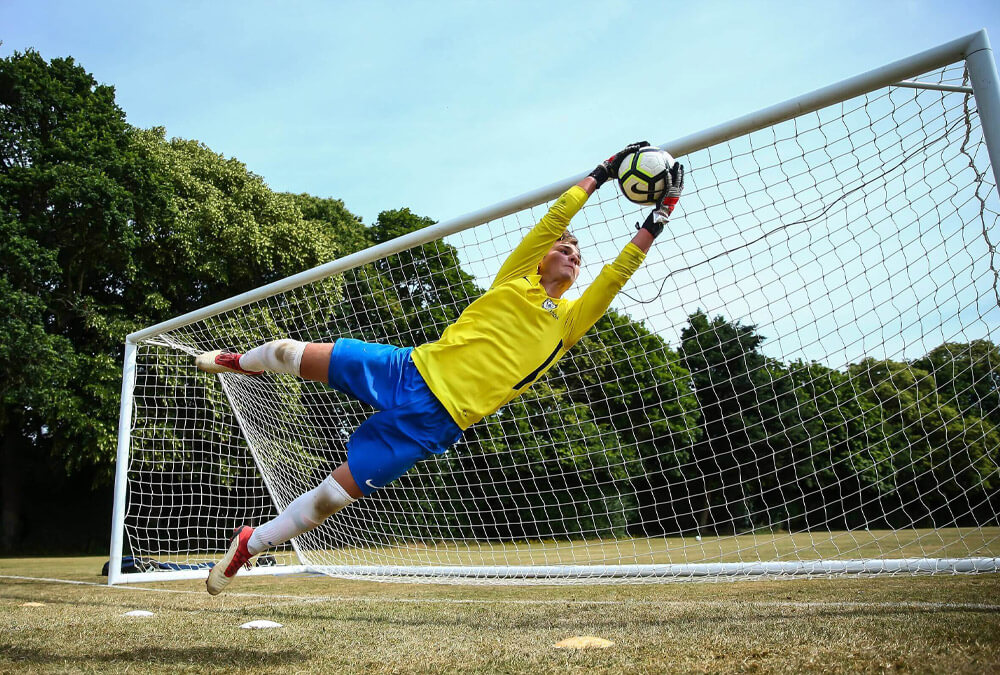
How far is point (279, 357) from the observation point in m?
3.51

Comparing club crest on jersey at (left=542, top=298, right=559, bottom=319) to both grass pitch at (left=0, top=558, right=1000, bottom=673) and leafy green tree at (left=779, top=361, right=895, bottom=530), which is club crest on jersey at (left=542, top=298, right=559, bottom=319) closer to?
grass pitch at (left=0, top=558, right=1000, bottom=673)

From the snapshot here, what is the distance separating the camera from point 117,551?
7.36m

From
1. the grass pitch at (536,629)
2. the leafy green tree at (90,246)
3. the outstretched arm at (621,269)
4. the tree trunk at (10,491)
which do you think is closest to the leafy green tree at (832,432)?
the grass pitch at (536,629)

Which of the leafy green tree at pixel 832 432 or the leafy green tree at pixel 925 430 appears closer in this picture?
the leafy green tree at pixel 925 430

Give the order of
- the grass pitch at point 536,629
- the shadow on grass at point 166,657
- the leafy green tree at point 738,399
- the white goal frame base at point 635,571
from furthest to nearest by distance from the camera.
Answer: the leafy green tree at point 738,399 < the white goal frame base at point 635,571 < the shadow on grass at point 166,657 < the grass pitch at point 536,629

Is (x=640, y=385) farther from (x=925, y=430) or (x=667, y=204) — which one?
(x=667, y=204)

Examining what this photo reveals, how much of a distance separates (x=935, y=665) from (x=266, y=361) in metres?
3.24

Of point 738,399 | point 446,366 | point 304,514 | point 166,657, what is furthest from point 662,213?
point 738,399

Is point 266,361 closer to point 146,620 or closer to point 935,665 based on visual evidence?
point 146,620

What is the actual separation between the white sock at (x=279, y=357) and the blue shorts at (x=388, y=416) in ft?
0.69

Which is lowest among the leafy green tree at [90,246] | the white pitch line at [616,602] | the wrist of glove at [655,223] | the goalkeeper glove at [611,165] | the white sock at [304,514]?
the white pitch line at [616,602]

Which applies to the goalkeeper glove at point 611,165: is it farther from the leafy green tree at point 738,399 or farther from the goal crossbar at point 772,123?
the leafy green tree at point 738,399

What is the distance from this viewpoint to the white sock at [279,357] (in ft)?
11.3

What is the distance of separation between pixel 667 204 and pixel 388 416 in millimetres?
1743
